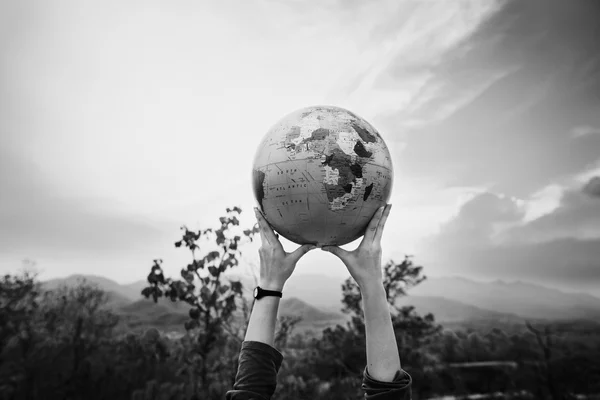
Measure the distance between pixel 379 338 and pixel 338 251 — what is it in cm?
67

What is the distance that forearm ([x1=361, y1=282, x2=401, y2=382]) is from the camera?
1.84 meters

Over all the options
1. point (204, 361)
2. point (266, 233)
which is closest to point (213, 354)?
point (204, 361)

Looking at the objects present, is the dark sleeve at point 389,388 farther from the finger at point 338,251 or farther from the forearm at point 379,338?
the finger at point 338,251

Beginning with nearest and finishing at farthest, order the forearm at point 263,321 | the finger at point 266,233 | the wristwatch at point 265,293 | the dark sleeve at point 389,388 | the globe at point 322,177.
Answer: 1. the dark sleeve at point 389,388
2. the forearm at point 263,321
3. the wristwatch at point 265,293
4. the finger at point 266,233
5. the globe at point 322,177

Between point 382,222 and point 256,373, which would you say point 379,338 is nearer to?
point 256,373

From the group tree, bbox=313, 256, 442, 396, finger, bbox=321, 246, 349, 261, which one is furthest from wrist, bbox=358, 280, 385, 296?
tree, bbox=313, 256, 442, 396

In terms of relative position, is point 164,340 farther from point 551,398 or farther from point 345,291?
point 551,398

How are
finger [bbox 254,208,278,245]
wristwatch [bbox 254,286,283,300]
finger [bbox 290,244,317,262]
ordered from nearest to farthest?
wristwatch [bbox 254,286,283,300], finger [bbox 290,244,317,262], finger [bbox 254,208,278,245]

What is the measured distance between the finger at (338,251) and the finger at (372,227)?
161 mm

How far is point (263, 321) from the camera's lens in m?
2.03

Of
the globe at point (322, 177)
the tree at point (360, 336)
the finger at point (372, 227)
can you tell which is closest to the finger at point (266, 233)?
the globe at point (322, 177)

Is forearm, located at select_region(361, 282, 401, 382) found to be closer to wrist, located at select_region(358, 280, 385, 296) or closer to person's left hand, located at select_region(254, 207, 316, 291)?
wrist, located at select_region(358, 280, 385, 296)

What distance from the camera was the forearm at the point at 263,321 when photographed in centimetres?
200

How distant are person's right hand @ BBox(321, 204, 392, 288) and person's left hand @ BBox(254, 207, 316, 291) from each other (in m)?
0.31
